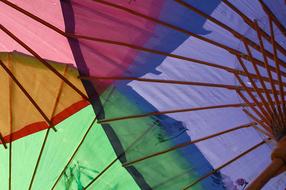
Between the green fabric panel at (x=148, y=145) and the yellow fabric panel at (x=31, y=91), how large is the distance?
40 cm

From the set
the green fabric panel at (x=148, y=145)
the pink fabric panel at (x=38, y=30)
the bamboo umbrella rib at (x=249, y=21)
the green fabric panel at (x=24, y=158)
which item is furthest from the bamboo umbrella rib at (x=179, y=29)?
the green fabric panel at (x=24, y=158)

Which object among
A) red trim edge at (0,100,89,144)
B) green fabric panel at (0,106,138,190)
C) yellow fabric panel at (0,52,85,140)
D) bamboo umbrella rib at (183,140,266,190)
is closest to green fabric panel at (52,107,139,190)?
green fabric panel at (0,106,138,190)

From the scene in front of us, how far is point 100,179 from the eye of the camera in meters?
4.54

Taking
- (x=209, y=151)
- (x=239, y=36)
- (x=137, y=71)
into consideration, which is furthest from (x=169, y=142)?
(x=239, y=36)

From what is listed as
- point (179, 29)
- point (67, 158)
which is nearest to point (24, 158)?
point (67, 158)

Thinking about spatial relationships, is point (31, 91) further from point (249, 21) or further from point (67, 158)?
point (249, 21)

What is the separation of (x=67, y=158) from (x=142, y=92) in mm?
1000

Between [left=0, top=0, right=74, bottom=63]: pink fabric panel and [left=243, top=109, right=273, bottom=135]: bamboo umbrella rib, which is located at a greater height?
[left=0, top=0, right=74, bottom=63]: pink fabric panel

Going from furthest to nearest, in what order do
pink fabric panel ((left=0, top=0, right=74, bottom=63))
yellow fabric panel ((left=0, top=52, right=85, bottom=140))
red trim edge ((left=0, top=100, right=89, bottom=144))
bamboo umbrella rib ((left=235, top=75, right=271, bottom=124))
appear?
red trim edge ((left=0, top=100, right=89, bottom=144)), yellow fabric panel ((left=0, top=52, right=85, bottom=140)), pink fabric panel ((left=0, top=0, right=74, bottom=63)), bamboo umbrella rib ((left=235, top=75, right=271, bottom=124))

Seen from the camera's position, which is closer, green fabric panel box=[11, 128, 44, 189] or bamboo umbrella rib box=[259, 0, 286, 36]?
bamboo umbrella rib box=[259, 0, 286, 36]

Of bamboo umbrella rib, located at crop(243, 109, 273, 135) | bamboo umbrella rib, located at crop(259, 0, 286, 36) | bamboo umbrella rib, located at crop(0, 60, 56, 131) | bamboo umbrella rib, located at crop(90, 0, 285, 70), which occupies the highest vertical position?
bamboo umbrella rib, located at crop(0, 60, 56, 131)

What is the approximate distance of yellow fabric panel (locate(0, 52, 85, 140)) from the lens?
13.9 feet

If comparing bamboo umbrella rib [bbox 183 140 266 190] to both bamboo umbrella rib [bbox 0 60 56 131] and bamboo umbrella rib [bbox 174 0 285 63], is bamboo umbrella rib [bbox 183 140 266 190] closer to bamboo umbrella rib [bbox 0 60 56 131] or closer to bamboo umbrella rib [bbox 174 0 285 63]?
bamboo umbrella rib [bbox 174 0 285 63]

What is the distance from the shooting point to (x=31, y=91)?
430 centimetres
